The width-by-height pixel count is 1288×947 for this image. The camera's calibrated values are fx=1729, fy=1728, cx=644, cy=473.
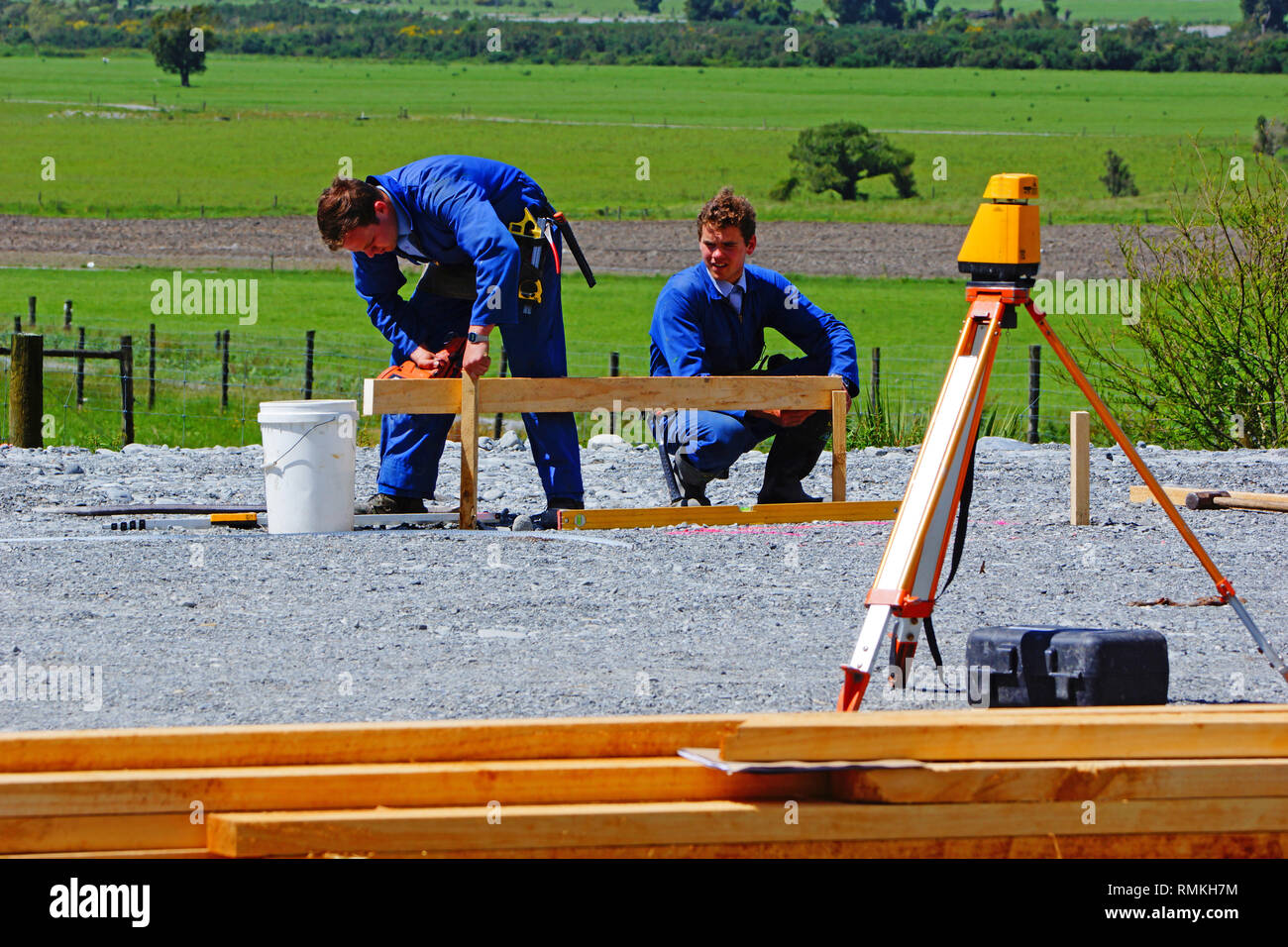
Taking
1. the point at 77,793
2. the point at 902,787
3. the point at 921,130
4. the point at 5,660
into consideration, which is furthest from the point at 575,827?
the point at 921,130

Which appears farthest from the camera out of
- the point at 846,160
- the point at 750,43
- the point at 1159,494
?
the point at 750,43

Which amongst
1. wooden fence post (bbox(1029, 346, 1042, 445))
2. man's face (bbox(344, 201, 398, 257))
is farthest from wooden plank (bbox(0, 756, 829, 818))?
wooden fence post (bbox(1029, 346, 1042, 445))

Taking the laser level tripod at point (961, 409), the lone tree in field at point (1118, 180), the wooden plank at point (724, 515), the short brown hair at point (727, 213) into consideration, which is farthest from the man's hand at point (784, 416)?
the lone tree in field at point (1118, 180)

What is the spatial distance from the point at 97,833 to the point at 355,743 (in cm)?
60

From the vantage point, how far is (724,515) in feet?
28.6

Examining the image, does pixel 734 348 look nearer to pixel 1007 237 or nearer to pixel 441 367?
pixel 441 367

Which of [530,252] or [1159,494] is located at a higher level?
[530,252]

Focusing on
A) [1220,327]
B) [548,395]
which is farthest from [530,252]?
[1220,327]

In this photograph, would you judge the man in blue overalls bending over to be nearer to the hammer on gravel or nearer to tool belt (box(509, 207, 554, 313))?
tool belt (box(509, 207, 554, 313))

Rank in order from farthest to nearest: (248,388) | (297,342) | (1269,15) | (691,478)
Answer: (1269,15), (297,342), (248,388), (691,478)

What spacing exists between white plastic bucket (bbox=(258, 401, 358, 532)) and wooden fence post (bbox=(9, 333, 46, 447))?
Result: 5337 millimetres

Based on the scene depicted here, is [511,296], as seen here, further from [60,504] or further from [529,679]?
[60,504]

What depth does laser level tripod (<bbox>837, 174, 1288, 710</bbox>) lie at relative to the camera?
4.83 m

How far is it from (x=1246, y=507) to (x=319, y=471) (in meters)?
4.99
